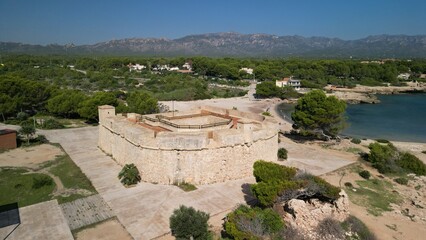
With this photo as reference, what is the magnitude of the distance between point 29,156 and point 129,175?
1023 centimetres

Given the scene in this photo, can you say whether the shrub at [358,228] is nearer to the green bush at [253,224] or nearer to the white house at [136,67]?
the green bush at [253,224]

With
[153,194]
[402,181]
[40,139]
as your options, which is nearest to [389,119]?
[402,181]

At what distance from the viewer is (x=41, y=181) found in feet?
58.3

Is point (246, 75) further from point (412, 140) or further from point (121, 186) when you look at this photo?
point (121, 186)

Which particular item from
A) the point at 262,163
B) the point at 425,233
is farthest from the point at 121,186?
the point at 425,233

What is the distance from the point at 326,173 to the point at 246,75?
6980cm

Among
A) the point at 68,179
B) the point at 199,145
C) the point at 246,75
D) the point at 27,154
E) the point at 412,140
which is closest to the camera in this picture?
the point at 199,145

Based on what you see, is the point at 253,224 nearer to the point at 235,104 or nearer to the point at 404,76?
the point at 235,104

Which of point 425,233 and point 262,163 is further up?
point 262,163

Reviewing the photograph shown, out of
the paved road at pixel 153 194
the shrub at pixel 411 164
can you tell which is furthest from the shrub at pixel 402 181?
the paved road at pixel 153 194

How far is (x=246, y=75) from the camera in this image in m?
88.1

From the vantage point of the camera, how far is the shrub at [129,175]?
1772cm

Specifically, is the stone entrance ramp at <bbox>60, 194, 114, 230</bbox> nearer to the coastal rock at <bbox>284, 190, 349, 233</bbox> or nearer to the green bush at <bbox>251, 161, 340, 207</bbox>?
the green bush at <bbox>251, 161, 340, 207</bbox>

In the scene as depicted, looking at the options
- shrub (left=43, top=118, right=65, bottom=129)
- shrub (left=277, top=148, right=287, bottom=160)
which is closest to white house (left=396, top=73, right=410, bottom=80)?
shrub (left=277, top=148, right=287, bottom=160)
